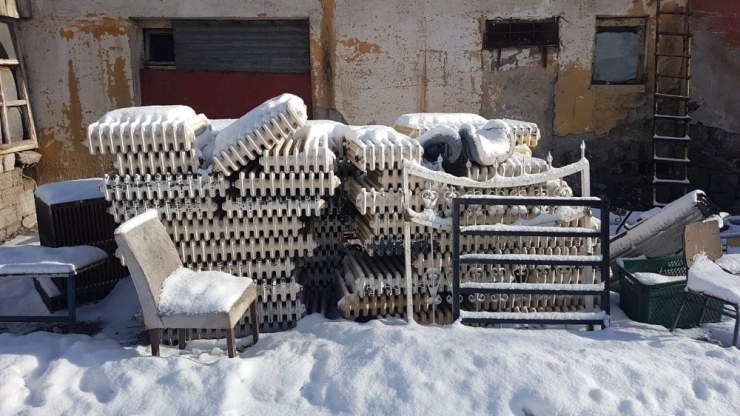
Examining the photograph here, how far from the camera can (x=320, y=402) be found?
3.94 meters

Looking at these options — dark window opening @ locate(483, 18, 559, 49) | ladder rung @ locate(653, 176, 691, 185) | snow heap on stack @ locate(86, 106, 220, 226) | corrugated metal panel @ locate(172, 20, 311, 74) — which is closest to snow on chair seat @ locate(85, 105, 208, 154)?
snow heap on stack @ locate(86, 106, 220, 226)

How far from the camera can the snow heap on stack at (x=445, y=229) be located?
5.15 meters

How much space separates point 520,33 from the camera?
9.25m

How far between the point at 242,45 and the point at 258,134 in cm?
523

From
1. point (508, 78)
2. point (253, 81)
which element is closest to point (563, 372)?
point (508, 78)

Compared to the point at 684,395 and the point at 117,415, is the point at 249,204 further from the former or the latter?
the point at 684,395

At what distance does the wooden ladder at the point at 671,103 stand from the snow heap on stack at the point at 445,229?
14.6ft

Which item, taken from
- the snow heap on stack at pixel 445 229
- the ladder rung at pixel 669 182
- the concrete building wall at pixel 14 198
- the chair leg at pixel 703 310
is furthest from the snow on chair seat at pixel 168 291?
the ladder rung at pixel 669 182

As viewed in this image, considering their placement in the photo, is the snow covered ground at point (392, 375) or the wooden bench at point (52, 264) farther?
the wooden bench at point (52, 264)

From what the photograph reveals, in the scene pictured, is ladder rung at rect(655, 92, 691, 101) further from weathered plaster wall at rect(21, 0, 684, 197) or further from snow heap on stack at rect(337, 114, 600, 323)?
snow heap on stack at rect(337, 114, 600, 323)

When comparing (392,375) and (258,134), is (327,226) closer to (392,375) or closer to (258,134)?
(258,134)

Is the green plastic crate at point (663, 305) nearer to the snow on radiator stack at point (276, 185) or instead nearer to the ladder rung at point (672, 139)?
the snow on radiator stack at point (276, 185)

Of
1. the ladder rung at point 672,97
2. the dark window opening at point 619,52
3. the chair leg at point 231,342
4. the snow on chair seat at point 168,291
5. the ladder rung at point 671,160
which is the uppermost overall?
the dark window opening at point 619,52

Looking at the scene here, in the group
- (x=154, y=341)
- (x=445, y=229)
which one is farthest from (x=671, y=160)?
(x=154, y=341)
